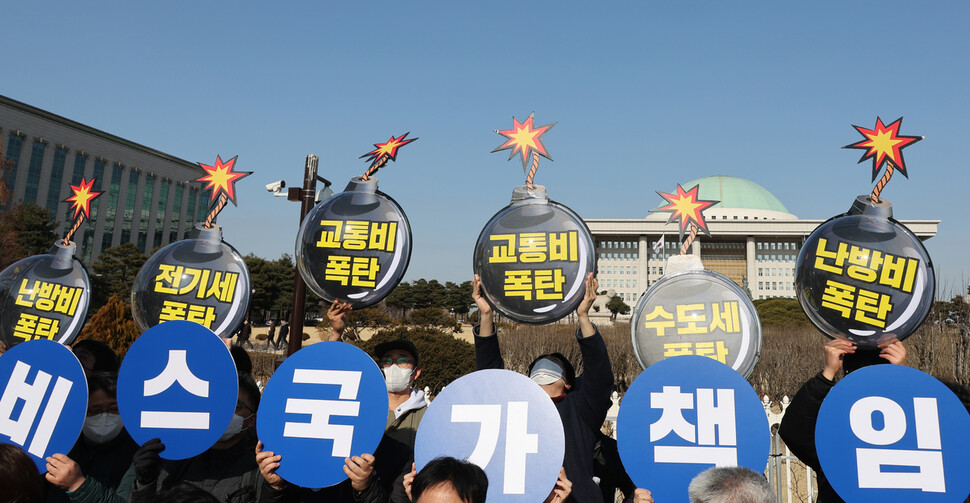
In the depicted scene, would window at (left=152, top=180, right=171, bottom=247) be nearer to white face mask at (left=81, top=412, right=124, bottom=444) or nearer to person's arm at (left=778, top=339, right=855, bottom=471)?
white face mask at (left=81, top=412, right=124, bottom=444)

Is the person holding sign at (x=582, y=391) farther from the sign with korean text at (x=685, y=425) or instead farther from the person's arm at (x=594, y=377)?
the sign with korean text at (x=685, y=425)

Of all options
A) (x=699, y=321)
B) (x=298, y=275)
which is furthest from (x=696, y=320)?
(x=298, y=275)

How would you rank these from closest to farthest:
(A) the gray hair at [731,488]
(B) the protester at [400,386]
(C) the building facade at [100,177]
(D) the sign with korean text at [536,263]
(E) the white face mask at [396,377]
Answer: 1. (A) the gray hair at [731,488]
2. (D) the sign with korean text at [536,263]
3. (B) the protester at [400,386]
4. (E) the white face mask at [396,377]
5. (C) the building facade at [100,177]

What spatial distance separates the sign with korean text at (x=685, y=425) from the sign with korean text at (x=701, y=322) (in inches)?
17.8

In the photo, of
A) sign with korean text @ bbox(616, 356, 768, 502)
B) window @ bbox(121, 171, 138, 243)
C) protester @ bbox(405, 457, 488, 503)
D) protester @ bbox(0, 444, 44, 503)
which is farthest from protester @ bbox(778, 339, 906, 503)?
window @ bbox(121, 171, 138, 243)

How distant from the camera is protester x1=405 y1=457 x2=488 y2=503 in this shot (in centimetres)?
192

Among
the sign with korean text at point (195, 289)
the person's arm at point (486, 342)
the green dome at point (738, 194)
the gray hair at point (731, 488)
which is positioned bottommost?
the gray hair at point (731, 488)

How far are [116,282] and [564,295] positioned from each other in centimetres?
3218

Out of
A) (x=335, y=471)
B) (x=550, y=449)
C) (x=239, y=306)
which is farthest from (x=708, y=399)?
(x=239, y=306)

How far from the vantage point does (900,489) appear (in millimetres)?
2387

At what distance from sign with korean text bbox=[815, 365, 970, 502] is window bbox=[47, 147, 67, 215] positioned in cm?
5626

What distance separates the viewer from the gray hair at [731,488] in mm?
1786

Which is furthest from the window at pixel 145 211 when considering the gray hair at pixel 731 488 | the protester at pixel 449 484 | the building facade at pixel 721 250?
the gray hair at pixel 731 488

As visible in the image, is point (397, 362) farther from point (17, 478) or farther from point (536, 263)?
point (17, 478)
